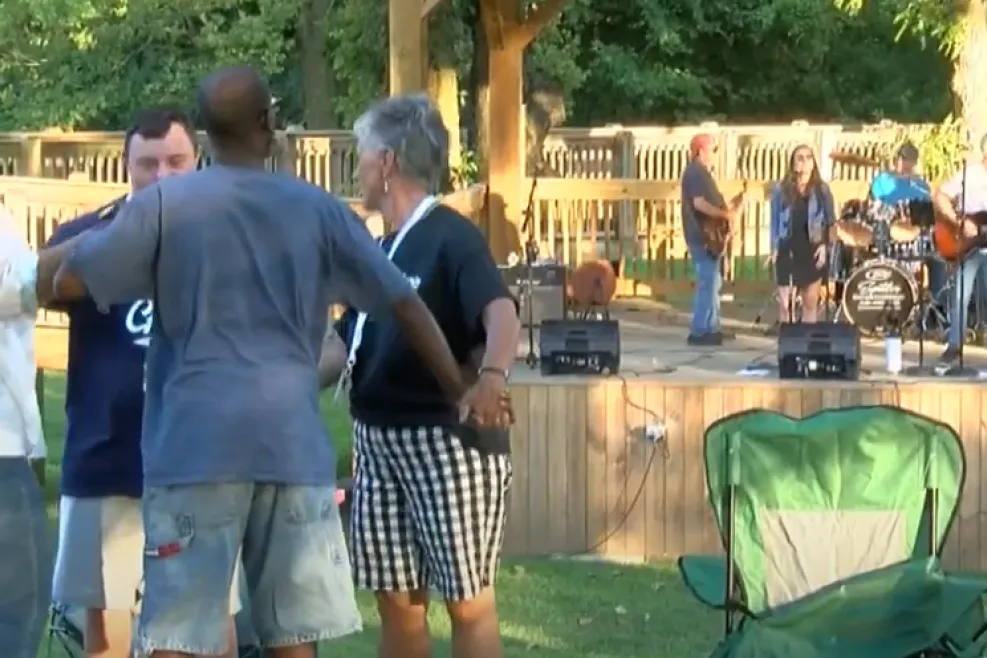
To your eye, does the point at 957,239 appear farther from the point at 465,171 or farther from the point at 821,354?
the point at 465,171

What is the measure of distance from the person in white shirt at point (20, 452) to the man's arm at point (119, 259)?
0.05 meters

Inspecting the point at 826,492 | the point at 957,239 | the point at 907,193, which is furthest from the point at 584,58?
the point at 826,492

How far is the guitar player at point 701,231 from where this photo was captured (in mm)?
12133

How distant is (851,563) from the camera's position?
17.3ft

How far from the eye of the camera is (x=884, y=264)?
12.3 metres

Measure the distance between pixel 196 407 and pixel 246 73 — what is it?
61 cm

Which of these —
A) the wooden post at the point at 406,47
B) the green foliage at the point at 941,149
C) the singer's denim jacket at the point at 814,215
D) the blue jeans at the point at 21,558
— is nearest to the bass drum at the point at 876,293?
the singer's denim jacket at the point at 814,215

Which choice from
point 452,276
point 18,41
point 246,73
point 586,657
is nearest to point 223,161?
point 246,73

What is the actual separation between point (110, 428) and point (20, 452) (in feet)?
2.19

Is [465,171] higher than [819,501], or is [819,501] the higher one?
[465,171]

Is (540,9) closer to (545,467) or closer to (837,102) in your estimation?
(545,467)

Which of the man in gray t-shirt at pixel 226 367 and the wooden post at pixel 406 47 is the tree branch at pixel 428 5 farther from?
the man in gray t-shirt at pixel 226 367

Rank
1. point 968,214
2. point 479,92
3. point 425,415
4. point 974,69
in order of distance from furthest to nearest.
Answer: point 479,92 → point 974,69 → point 968,214 → point 425,415

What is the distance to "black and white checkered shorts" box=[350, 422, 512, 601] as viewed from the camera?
4297 mm
